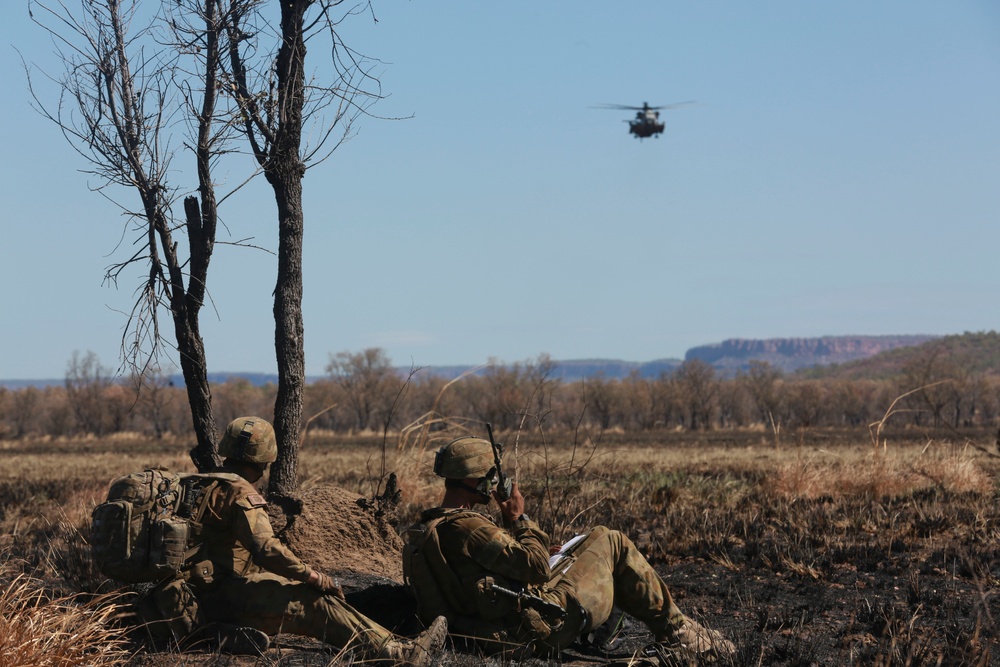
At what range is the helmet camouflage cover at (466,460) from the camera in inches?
202

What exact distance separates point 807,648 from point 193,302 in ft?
19.4

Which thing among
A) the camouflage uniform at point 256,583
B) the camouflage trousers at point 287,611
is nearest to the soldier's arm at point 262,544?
the camouflage uniform at point 256,583

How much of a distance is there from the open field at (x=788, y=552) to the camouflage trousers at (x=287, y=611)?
0.15m

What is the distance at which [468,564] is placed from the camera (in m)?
5.02

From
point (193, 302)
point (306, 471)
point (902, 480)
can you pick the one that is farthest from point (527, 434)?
point (193, 302)

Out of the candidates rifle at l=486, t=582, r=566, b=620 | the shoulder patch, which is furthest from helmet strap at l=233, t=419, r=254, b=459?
rifle at l=486, t=582, r=566, b=620

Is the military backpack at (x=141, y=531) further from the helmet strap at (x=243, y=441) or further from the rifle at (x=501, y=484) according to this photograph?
the rifle at (x=501, y=484)

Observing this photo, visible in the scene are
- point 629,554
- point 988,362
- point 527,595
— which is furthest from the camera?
point 988,362

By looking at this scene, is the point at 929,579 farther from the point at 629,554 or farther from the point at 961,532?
the point at 629,554

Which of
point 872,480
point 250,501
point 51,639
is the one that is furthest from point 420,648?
point 872,480

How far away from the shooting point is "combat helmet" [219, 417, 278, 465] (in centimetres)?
555

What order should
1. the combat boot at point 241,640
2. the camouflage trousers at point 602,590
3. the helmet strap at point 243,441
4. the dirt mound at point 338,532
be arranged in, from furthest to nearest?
1. the dirt mound at point 338,532
2. the helmet strap at point 243,441
3. the combat boot at point 241,640
4. the camouflage trousers at point 602,590

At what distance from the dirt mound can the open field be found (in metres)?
0.31

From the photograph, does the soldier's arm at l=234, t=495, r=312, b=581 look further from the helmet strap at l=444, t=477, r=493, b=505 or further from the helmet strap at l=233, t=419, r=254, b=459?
the helmet strap at l=444, t=477, r=493, b=505
